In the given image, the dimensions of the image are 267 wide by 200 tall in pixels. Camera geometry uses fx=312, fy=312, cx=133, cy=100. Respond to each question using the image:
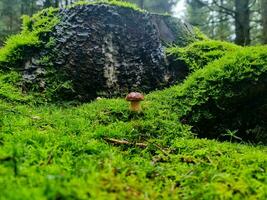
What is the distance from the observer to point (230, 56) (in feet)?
17.0

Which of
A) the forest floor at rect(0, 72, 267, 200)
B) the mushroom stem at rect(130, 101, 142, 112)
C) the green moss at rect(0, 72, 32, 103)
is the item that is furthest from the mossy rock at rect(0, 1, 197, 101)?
the mushroom stem at rect(130, 101, 142, 112)

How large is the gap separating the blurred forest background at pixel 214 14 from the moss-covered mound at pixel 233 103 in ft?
9.82

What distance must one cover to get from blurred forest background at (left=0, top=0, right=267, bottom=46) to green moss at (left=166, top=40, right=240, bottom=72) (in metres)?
1.49

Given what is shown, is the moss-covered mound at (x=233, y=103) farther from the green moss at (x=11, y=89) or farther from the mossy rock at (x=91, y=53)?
the green moss at (x=11, y=89)

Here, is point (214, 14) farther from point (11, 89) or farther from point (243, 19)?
point (11, 89)

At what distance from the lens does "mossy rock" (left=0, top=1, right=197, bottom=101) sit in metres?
5.65

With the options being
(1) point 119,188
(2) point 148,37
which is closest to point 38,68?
(2) point 148,37

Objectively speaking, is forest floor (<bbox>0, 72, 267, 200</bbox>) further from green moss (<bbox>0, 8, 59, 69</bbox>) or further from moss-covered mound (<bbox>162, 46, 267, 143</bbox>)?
green moss (<bbox>0, 8, 59, 69</bbox>)

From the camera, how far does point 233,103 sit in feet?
15.6

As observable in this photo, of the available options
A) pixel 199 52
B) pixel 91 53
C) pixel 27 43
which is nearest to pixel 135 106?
pixel 91 53

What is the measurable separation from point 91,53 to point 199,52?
7.02ft

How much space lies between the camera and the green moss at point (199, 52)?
19.9 ft

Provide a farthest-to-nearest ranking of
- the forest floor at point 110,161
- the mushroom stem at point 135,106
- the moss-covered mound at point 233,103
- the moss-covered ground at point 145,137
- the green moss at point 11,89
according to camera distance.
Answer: the green moss at point 11,89 < the moss-covered mound at point 233,103 < the mushroom stem at point 135,106 < the moss-covered ground at point 145,137 < the forest floor at point 110,161

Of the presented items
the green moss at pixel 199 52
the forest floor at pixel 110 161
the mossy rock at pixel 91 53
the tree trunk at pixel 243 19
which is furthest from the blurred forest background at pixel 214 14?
the forest floor at pixel 110 161
